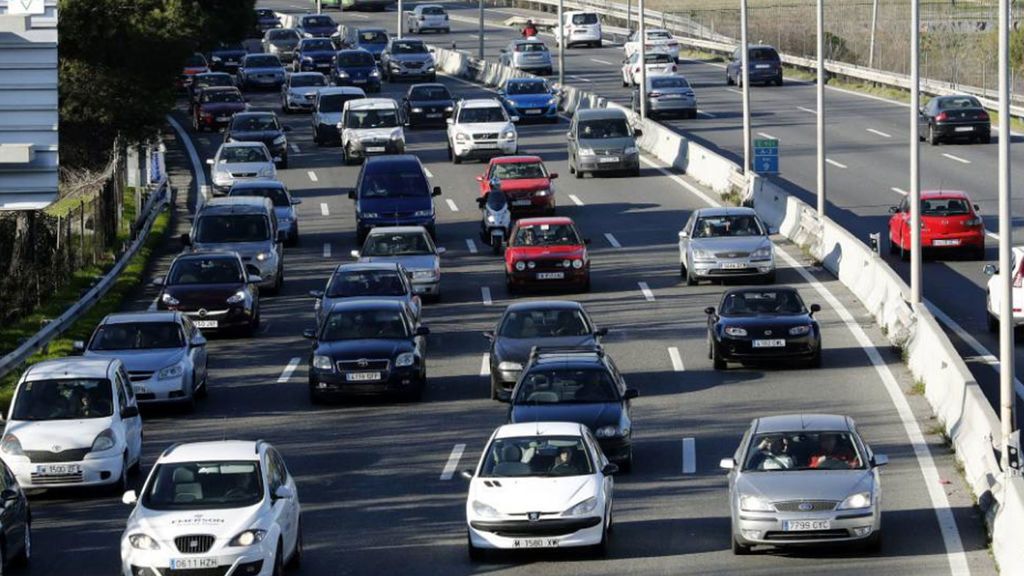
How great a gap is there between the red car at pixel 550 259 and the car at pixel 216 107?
29.7 meters

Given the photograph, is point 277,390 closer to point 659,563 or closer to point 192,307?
point 192,307

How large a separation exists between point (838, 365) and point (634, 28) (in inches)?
3128

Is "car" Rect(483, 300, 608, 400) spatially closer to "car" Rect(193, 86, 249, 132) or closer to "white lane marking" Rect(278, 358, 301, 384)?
"white lane marking" Rect(278, 358, 301, 384)

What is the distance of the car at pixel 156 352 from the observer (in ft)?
99.3

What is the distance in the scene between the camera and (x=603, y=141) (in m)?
55.8

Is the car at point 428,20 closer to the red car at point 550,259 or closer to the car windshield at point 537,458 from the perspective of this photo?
the red car at point 550,259

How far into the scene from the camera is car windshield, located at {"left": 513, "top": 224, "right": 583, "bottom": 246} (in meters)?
40.4

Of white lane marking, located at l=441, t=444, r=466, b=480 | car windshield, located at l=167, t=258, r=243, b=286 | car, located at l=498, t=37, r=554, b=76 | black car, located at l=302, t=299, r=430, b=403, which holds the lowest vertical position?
white lane marking, located at l=441, t=444, r=466, b=480

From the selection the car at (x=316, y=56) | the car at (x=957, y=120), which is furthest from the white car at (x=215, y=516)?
the car at (x=316, y=56)

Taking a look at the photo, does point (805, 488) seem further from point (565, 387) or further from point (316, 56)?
point (316, 56)

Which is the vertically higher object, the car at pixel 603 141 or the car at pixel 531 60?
the car at pixel 531 60

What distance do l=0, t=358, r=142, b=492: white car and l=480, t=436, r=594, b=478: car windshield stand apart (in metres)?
5.80

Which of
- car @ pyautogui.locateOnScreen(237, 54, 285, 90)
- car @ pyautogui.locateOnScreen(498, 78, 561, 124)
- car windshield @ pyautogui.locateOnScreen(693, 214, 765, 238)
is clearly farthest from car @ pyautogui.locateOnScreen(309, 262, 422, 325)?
car @ pyautogui.locateOnScreen(237, 54, 285, 90)

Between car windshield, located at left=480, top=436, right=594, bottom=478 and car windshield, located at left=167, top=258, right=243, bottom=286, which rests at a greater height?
car windshield, located at left=167, top=258, right=243, bottom=286
